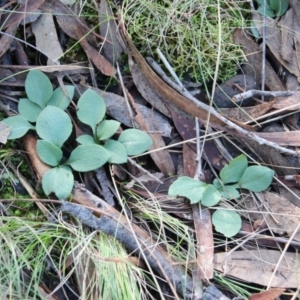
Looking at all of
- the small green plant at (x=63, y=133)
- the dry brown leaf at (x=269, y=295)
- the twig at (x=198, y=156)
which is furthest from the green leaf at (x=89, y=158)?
the dry brown leaf at (x=269, y=295)

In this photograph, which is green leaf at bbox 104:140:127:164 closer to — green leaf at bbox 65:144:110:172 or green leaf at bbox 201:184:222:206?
green leaf at bbox 65:144:110:172

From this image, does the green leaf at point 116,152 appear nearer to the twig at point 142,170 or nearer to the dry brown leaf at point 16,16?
the twig at point 142,170

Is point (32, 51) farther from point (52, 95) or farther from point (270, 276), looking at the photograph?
point (270, 276)

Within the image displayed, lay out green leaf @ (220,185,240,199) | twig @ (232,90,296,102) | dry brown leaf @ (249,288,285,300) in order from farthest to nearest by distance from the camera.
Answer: twig @ (232,90,296,102)
green leaf @ (220,185,240,199)
dry brown leaf @ (249,288,285,300)

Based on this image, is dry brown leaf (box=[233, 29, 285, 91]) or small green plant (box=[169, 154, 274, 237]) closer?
small green plant (box=[169, 154, 274, 237])

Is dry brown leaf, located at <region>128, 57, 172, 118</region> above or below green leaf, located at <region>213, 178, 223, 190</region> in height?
above

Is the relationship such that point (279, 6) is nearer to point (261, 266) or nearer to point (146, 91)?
point (146, 91)

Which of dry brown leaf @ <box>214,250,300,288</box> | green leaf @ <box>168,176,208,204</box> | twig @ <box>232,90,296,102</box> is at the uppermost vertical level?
twig @ <box>232,90,296,102</box>

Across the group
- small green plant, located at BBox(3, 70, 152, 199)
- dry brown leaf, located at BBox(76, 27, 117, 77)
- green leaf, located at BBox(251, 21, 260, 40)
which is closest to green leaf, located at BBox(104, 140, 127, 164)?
small green plant, located at BBox(3, 70, 152, 199)

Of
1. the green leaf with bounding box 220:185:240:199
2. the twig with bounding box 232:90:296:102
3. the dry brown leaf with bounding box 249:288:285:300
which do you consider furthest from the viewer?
the twig with bounding box 232:90:296:102
